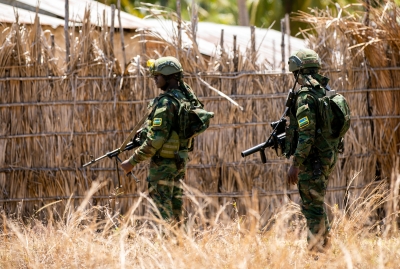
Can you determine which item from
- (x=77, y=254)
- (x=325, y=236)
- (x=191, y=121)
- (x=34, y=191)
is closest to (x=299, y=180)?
(x=325, y=236)

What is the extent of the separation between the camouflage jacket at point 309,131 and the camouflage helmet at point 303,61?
0.17 m

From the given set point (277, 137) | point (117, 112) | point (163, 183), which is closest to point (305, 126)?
point (277, 137)

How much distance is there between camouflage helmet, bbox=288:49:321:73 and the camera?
529 centimetres

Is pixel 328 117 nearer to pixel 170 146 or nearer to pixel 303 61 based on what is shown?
pixel 303 61

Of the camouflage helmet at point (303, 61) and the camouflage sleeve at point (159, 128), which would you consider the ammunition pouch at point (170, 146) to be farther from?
the camouflage helmet at point (303, 61)

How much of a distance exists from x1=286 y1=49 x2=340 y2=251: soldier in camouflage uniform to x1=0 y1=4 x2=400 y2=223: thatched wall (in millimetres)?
1692

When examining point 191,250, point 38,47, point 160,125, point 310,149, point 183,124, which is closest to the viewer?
point 191,250

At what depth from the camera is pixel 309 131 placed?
508 centimetres

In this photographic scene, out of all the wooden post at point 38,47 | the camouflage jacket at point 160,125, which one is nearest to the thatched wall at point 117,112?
the wooden post at point 38,47

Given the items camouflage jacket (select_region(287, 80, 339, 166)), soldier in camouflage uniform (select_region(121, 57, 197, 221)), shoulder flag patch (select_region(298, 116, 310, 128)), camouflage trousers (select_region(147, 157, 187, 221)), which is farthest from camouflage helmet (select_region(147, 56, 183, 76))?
shoulder flag patch (select_region(298, 116, 310, 128))

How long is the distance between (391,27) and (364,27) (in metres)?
0.27

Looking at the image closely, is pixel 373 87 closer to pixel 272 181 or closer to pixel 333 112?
pixel 272 181

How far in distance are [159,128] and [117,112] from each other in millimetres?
1644

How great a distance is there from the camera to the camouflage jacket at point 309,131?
5.07 metres
